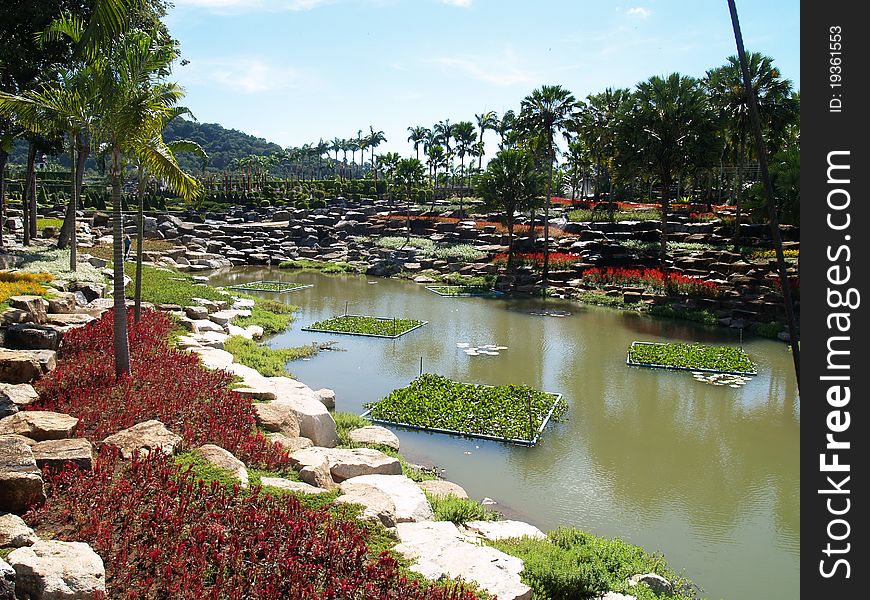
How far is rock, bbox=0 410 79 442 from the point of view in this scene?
22.1 ft

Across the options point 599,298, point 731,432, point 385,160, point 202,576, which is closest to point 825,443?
point 202,576

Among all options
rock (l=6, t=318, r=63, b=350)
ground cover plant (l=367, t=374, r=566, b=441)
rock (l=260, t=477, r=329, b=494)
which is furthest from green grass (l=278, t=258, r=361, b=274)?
rock (l=260, t=477, r=329, b=494)

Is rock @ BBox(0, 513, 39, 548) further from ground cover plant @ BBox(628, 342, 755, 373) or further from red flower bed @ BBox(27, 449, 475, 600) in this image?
ground cover plant @ BBox(628, 342, 755, 373)

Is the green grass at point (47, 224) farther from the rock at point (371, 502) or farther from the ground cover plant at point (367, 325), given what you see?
the rock at point (371, 502)

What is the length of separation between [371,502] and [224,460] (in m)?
1.74

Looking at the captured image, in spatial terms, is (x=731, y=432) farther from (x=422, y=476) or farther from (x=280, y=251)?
(x=280, y=251)

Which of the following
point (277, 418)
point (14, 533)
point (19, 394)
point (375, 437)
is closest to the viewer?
point (14, 533)

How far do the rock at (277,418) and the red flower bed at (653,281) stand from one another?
72.2ft

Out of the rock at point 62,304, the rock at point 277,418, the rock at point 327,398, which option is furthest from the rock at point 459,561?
the rock at point 62,304

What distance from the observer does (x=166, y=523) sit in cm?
530

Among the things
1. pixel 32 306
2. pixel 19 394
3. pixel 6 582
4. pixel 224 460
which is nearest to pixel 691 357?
pixel 224 460

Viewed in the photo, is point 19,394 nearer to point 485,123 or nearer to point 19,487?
point 19,487

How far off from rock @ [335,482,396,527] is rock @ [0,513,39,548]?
2.87m

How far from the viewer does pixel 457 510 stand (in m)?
8.20
